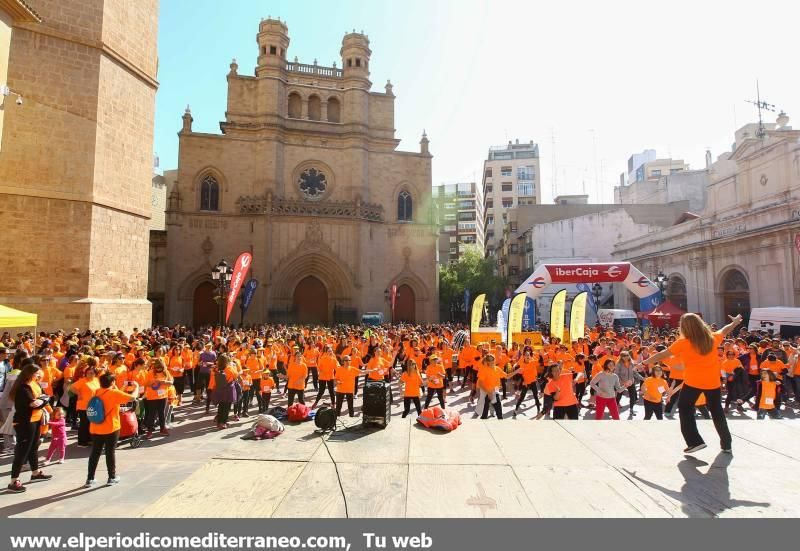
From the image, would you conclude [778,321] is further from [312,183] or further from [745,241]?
[312,183]

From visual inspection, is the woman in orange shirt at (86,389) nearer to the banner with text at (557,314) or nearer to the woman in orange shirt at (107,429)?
the woman in orange shirt at (107,429)

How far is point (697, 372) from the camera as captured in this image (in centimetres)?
481

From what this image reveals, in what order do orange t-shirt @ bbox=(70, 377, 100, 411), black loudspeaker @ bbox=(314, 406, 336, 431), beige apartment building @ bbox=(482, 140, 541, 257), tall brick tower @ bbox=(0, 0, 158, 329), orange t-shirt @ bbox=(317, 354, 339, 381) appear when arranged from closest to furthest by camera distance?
black loudspeaker @ bbox=(314, 406, 336, 431) < orange t-shirt @ bbox=(70, 377, 100, 411) < orange t-shirt @ bbox=(317, 354, 339, 381) < tall brick tower @ bbox=(0, 0, 158, 329) < beige apartment building @ bbox=(482, 140, 541, 257)

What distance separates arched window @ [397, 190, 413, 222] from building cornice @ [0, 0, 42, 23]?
22.8 meters

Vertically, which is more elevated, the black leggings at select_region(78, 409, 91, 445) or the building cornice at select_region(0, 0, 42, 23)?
the building cornice at select_region(0, 0, 42, 23)

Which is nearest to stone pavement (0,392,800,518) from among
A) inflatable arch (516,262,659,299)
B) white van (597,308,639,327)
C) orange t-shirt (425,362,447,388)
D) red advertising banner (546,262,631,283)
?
orange t-shirt (425,362,447,388)

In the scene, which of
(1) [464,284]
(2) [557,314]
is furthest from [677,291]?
(2) [557,314]

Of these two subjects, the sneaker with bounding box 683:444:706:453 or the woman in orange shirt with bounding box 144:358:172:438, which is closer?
the sneaker with bounding box 683:444:706:453

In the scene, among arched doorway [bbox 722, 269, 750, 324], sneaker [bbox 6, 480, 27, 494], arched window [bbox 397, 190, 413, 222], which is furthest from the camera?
arched window [bbox 397, 190, 413, 222]

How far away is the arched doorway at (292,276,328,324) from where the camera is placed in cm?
3145

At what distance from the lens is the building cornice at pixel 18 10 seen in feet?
42.9

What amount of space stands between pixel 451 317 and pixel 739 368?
1428 inches

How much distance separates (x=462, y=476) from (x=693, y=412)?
99.9 inches

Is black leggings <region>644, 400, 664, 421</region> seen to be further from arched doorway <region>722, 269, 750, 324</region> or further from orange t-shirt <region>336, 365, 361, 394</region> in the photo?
arched doorway <region>722, 269, 750, 324</region>
